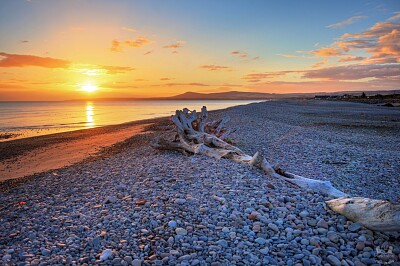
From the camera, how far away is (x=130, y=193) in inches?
214

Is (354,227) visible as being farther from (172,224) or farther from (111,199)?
(111,199)

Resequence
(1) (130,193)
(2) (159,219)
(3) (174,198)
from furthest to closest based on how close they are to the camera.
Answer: (1) (130,193), (3) (174,198), (2) (159,219)

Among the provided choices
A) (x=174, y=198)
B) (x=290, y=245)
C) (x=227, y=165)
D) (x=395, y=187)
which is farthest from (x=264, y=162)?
(x=395, y=187)

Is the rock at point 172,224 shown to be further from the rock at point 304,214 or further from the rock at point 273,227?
the rock at point 304,214

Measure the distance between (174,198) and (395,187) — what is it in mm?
5493

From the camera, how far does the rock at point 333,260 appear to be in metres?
3.22

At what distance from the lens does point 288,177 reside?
598cm

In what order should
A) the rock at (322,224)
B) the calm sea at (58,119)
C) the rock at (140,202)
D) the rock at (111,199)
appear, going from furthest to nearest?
the calm sea at (58,119), the rock at (111,199), the rock at (140,202), the rock at (322,224)

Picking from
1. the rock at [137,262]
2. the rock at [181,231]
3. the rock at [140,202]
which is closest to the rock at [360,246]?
the rock at [181,231]

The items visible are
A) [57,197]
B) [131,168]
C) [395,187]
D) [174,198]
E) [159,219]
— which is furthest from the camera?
[131,168]

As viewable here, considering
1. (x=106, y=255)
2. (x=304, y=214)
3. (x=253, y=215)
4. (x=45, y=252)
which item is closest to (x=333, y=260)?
(x=304, y=214)

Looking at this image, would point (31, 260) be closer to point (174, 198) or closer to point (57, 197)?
point (174, 198)

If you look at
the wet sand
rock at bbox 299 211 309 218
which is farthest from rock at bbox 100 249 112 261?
the wet sand

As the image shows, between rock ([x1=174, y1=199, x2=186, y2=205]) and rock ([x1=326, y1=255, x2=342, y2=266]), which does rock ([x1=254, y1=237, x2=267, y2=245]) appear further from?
rock ([x1=174, y1=199, x2=186, y2=205])
